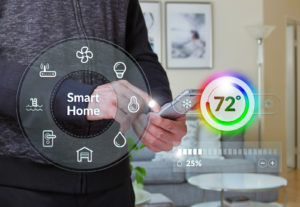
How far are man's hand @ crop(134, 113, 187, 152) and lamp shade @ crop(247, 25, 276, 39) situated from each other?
2.59m

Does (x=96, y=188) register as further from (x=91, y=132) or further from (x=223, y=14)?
(x=223, y=14)

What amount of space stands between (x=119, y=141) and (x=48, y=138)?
1.6 inches

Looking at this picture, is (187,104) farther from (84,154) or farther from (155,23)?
(155,23)

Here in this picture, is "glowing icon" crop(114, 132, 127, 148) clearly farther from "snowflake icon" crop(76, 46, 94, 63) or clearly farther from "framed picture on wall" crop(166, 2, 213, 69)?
"framed picture on wall" crop(166, 2, 213, 69)

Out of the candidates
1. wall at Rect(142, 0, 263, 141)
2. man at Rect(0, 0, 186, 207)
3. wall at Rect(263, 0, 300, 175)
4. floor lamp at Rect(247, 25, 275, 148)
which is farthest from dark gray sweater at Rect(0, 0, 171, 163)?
wall at Rect(263, 0, 300, 175)

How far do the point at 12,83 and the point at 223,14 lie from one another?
285cm

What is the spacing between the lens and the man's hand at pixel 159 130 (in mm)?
197

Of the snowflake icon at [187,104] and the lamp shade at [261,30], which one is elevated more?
the lamp shade at [261,30]

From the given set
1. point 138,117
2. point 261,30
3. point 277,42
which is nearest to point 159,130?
point 138,117

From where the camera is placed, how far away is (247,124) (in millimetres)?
207

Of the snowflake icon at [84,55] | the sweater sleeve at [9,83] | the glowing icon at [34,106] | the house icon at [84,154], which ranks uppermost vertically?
the snowflake icon at [84,55]

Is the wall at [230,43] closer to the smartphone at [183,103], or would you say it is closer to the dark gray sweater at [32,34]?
the dark gray sweater at [32,34]
